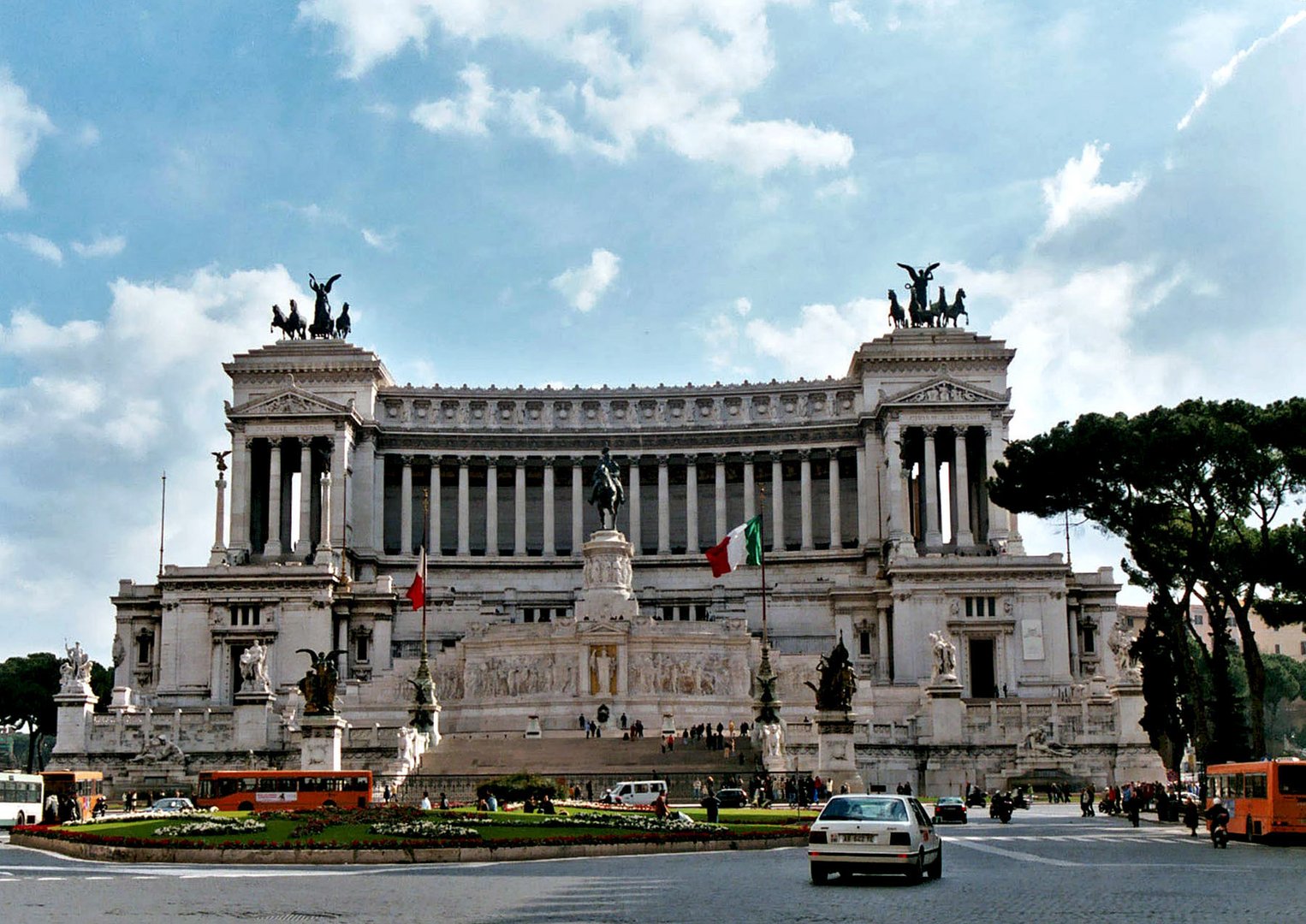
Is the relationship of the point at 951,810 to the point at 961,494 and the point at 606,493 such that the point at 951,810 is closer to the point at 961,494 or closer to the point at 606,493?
the point at 606,493

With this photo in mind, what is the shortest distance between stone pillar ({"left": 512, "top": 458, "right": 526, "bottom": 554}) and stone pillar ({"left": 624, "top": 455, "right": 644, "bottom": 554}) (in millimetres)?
7376

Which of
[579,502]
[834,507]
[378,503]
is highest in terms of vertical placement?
[579,502]

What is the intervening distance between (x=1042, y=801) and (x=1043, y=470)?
17.8 metres

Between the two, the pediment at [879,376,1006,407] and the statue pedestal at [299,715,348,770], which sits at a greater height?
the pediment at [879,376,1006,407]

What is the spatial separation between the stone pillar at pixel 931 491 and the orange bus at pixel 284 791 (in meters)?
55.1

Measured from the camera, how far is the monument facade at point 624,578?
256 feet

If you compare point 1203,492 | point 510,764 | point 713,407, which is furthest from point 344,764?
point 713,407

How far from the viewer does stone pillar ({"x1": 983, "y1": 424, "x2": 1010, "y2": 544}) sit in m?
106

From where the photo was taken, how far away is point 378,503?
11488 centimetres

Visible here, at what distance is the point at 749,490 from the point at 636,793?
60198 millimetres

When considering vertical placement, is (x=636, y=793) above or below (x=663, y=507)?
below

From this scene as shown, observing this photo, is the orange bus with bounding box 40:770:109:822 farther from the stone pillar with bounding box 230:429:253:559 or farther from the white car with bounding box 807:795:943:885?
the stone pillar with bounding box 230:429:253:559

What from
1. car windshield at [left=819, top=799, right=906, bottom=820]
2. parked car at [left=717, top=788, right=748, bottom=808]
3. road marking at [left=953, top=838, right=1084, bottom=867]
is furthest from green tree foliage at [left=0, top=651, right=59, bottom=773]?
car windshield at [left=819, top=799, right=906, bottom=820]

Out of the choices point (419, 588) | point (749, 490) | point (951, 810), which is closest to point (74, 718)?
point (419, 588)
